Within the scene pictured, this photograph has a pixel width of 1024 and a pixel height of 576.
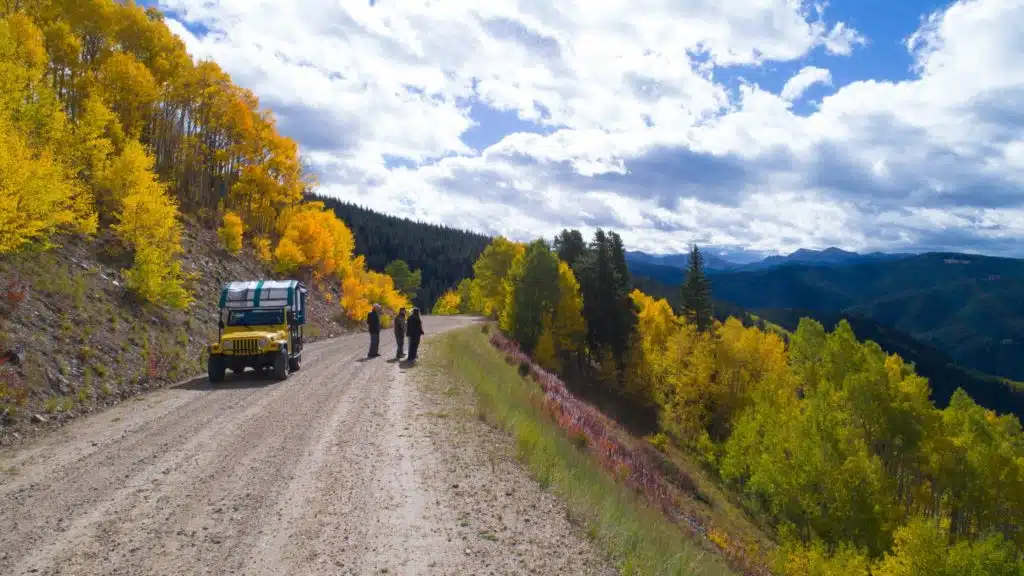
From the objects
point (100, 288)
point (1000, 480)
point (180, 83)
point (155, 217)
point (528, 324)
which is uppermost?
point (180, 83)

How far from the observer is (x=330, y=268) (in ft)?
164

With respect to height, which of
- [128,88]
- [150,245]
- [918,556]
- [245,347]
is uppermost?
[128,88]

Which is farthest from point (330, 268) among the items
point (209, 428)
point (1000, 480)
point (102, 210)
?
point (1000, 480)

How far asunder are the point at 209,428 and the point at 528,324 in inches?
1455

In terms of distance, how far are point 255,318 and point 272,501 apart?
13.2 m

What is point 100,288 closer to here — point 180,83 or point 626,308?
point 180,83

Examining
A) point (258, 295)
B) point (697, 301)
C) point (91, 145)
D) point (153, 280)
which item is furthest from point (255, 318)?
point (697, 301)

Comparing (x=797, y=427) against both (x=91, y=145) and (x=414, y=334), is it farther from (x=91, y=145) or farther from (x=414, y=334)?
(x=91, y=145)

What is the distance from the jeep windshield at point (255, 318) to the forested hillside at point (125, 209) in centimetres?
265

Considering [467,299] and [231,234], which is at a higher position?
[231,234]

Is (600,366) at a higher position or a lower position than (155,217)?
lower

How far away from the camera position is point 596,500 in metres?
8.52

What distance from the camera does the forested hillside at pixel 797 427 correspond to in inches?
1068

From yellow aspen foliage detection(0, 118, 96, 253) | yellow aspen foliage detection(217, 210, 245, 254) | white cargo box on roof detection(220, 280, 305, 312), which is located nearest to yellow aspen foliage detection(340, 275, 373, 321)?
yellow aspen foliage detection(217, 210, 245, 254)
